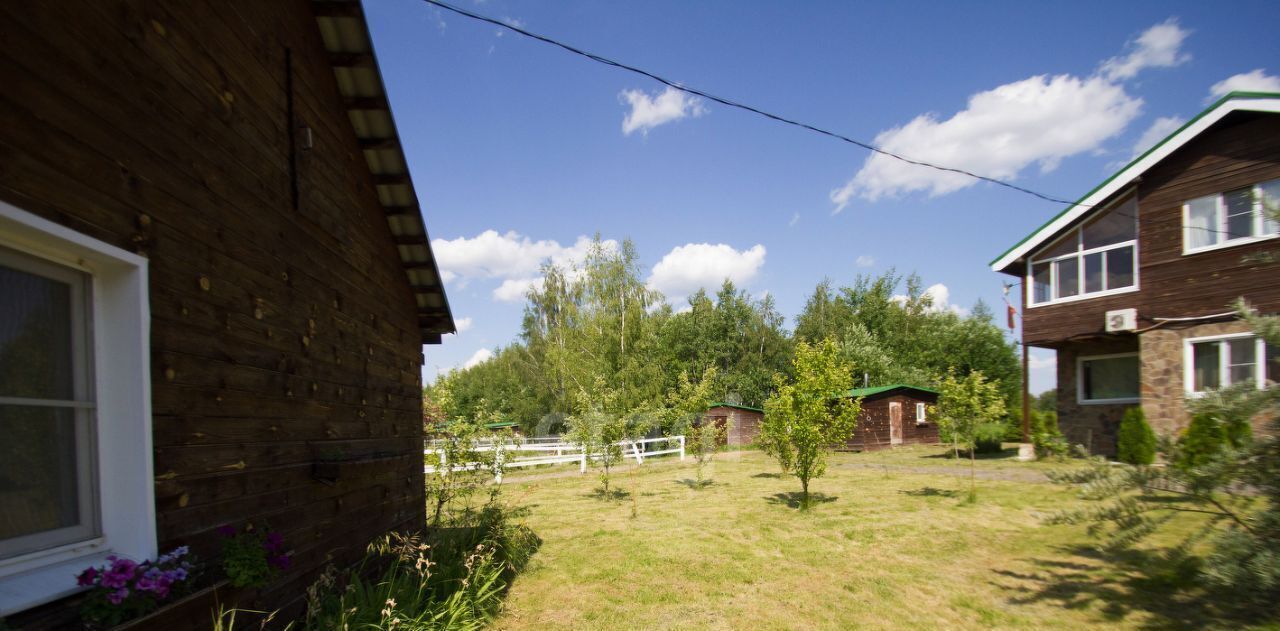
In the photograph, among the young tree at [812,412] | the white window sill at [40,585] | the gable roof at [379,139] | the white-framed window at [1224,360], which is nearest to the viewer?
the white window sill at [40,585]

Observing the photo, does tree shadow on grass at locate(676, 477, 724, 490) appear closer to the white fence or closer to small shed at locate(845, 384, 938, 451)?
the white fence

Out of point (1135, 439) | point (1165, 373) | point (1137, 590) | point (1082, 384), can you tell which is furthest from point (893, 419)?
point (1137, 590)

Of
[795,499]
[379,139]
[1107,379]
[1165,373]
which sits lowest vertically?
[795,499]

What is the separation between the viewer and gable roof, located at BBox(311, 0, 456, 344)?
16.3 feet

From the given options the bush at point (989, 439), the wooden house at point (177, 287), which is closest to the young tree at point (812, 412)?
the wooden house at point (177, 287)

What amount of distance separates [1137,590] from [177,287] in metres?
9.21

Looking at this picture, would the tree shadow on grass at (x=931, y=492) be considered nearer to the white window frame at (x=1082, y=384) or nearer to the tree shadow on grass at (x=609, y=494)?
the white window frame at (x=1082, y=384)

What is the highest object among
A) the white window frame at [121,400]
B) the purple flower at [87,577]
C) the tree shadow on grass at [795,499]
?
the white window frame at [121,400]

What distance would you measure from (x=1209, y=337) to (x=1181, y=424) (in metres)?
2.13

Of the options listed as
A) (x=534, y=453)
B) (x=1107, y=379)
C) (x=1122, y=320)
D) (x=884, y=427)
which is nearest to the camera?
(x=1122, y=320)

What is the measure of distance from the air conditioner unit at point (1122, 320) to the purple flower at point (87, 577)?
18393mm

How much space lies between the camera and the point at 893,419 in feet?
87.2

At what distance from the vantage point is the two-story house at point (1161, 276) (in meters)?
12.6

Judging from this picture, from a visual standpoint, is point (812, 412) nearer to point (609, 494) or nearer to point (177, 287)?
point (609, 494)
